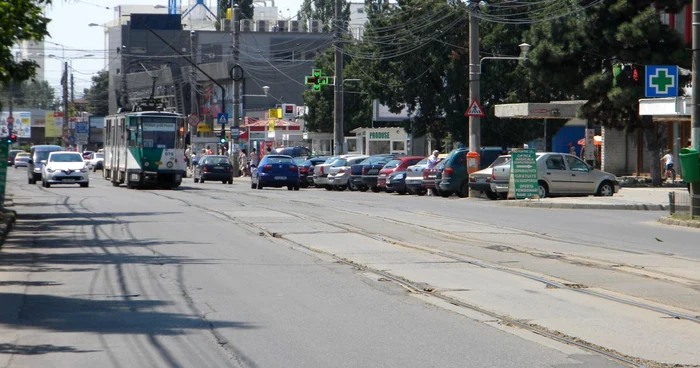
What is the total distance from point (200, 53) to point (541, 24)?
7134 centimetres

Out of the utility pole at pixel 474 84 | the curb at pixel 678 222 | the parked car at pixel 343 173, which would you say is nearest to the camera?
the curb at pixel 678 222

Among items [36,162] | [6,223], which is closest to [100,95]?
[36,162]

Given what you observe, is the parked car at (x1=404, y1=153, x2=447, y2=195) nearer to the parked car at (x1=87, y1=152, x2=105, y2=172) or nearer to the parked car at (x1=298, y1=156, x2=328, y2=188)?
the parked car at (x1=298, y1=156, x2=328, y2=188)

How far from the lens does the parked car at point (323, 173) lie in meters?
47.7

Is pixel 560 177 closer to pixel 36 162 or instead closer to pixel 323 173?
pixel 323 173

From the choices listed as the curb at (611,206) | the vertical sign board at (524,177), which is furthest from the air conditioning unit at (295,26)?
the curb at (611,206)

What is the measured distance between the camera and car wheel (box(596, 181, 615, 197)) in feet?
114

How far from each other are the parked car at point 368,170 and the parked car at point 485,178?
909 centimetres

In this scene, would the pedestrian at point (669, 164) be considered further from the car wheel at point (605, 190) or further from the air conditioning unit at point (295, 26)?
the air conditioning unit at point (295, 26)

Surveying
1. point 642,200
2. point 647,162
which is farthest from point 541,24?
point 642,200

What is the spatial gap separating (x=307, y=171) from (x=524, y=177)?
19910 mm

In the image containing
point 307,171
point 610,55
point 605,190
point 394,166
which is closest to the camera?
point 605,190

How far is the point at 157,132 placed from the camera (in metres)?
43.5

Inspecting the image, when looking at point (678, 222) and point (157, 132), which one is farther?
point (157, 132)
